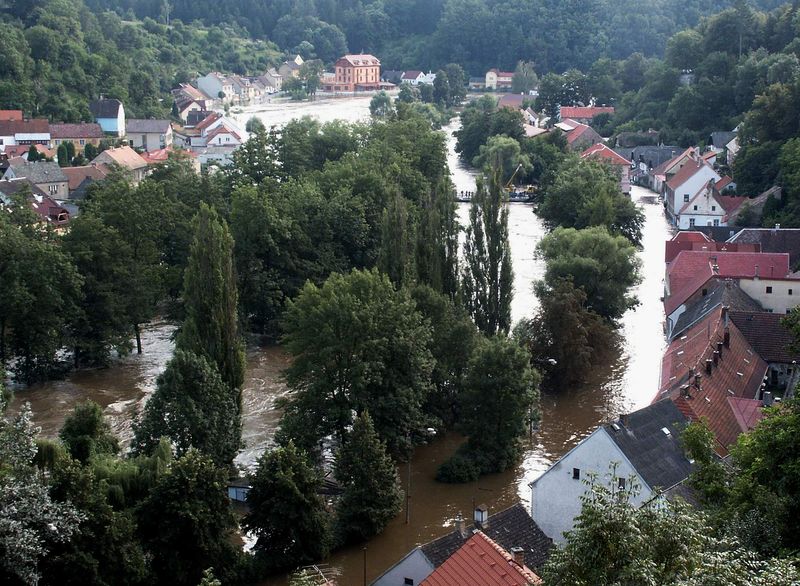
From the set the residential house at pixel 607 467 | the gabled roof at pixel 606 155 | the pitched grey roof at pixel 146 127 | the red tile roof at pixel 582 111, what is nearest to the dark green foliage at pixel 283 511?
the residential house at pixel 607 467

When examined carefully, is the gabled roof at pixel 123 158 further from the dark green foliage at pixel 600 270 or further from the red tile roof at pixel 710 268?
the red tile roof at pixel 710 268

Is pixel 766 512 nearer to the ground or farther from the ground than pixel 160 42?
nearer to the ground

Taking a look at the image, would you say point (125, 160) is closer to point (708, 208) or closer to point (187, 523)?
point (708, 208)

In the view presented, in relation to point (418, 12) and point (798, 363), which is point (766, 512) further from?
point (418, 12)

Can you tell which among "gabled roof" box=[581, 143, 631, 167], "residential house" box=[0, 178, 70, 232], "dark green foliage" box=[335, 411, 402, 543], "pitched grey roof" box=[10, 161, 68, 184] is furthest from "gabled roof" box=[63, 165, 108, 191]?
"dark green foliage" box=[335, 411, 402, 543]

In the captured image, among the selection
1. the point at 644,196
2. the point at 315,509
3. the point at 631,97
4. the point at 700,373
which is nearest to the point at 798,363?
the point at 700,373
